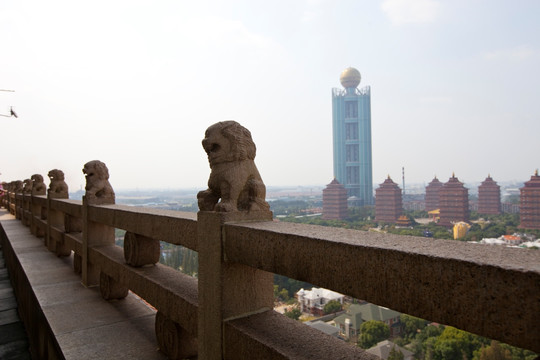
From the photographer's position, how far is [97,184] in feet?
14.1

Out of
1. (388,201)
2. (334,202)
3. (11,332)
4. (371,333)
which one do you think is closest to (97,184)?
(11,332)

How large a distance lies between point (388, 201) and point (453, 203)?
17.4m

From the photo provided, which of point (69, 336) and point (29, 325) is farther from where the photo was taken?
point (29, 325)

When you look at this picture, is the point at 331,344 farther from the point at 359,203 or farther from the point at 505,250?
the point at 359,203

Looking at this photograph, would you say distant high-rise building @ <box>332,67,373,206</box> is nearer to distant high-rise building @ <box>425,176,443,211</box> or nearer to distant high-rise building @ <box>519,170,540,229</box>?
distant high-rise building @ <box>425,176,443,211</box>

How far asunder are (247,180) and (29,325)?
3760 mm

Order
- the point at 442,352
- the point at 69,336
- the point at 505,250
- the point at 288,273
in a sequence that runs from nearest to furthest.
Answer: the point at 505,250 < the point at 288,273 < the point at 69,336 < the point at 442,352

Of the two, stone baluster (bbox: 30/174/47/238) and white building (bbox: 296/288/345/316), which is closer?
stone baluster (bbox: 30/174/47/238)

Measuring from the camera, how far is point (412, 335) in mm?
23516

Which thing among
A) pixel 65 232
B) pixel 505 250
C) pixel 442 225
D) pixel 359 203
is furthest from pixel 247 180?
pixel 359 203

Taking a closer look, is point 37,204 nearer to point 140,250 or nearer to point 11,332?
point 11,332

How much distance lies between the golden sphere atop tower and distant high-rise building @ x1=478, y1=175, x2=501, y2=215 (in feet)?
203

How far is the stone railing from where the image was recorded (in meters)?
0.96

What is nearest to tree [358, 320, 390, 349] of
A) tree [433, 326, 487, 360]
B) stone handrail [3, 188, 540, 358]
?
tree [433, 326, 487, 360]
